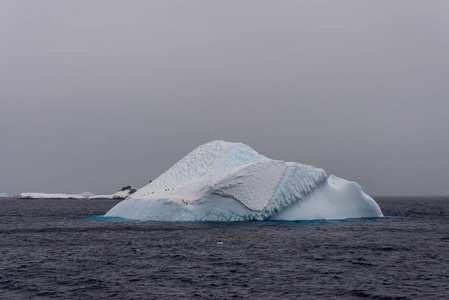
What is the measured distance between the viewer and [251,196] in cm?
4091

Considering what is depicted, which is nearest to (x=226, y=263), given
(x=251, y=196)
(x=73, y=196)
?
(x=251, y=196)

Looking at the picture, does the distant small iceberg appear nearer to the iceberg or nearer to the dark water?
the iceberg

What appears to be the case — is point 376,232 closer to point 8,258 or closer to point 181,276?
point 181,276

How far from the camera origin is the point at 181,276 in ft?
66.2

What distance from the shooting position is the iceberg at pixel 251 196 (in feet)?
134

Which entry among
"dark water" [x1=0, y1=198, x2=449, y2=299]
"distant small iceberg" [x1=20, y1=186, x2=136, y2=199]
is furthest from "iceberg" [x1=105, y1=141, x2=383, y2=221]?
"distant small iceberg" [x1=20, y1=186, x2=136, y2=199]

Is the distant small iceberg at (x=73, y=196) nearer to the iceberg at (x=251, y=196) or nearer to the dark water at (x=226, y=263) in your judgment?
the iceberg at (x=251, y=196)

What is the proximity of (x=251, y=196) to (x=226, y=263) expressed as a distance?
709 inches

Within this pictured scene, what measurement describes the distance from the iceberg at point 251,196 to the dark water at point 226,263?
178 inches

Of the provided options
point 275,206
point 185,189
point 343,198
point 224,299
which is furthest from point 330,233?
point 224,299

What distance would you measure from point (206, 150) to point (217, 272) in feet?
97.3

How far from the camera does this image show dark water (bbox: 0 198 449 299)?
17.7 m

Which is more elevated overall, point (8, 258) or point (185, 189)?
point (185, 189)

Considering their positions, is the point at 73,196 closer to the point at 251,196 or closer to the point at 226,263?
the point at 251,196
